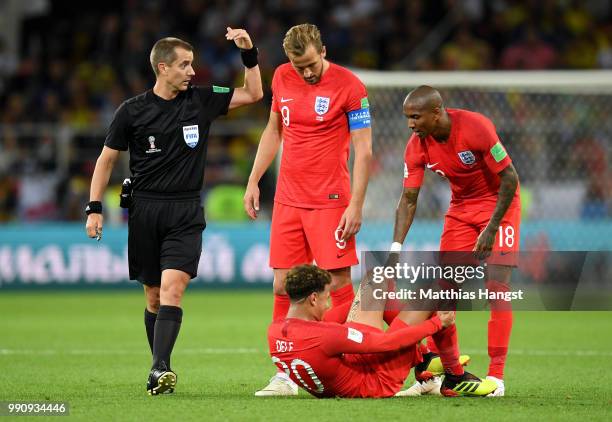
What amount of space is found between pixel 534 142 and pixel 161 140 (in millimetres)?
8441

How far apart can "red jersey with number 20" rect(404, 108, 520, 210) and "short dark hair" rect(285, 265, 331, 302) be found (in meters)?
1.06

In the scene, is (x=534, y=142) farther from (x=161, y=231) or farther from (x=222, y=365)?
(x=161, y=231)

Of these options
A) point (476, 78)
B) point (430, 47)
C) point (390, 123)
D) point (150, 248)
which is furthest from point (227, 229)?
point (150, 248)

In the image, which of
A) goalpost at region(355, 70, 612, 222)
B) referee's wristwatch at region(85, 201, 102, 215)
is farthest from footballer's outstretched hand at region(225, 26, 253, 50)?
goalpost at region(355, 70, 612, 222)

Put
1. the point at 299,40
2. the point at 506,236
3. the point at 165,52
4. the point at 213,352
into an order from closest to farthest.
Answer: the point at 299,40 < the point at 506,236 < the point at 165,52 < the point at 213,352

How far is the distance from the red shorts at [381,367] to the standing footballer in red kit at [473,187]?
59cm

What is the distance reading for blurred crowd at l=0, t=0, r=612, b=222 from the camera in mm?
18234

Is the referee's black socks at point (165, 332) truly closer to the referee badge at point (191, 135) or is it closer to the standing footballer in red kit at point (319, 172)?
the standing footballer in red kit at point (319, 172)

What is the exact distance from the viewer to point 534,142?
15.0 m

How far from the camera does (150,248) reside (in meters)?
7.58

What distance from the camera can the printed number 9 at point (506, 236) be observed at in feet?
23.9

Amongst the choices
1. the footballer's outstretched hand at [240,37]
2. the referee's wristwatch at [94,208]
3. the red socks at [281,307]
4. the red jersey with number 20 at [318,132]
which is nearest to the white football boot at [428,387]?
the red socks at [281,307]

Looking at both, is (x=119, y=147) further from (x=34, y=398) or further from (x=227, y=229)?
(x=227, y=229)

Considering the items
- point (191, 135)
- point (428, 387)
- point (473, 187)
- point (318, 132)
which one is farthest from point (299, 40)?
point (428, 387)
